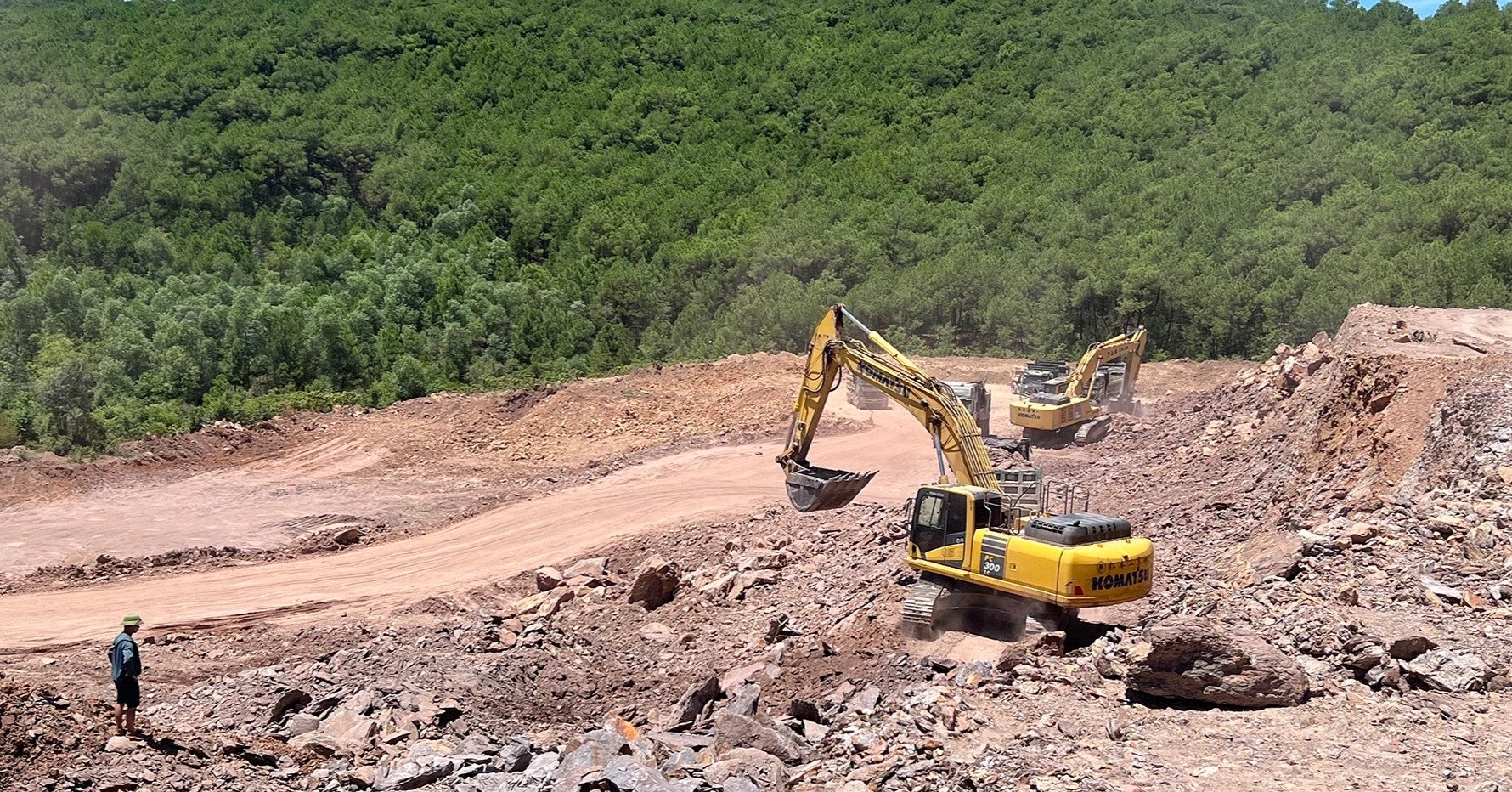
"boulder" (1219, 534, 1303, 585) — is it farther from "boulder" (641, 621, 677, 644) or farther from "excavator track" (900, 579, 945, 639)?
"boulder" (641, 621, 677, 644)

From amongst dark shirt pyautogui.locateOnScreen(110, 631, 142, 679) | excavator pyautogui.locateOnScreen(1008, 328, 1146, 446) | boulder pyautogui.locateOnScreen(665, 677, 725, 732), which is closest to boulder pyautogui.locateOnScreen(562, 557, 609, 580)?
boulder pyautogui.locateOnScreen(665, 677, 725, 732)

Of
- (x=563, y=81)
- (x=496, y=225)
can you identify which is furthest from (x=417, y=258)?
(x=563, y=81)

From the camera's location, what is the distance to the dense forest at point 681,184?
38938 millimetres

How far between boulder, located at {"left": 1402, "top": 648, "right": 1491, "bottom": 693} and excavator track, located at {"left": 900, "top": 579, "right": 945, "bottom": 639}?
17.3 ft

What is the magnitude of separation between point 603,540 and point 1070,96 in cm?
5946

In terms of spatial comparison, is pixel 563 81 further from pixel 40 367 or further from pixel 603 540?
pixel 603 540

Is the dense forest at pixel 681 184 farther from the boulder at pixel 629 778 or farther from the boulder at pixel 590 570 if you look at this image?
the boulder at pixel 629 778

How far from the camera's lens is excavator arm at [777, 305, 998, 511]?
628 inches

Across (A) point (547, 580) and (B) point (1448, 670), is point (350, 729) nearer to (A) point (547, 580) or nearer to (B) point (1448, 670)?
(A) point (547, 580)

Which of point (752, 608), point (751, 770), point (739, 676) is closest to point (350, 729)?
point (739, 676)

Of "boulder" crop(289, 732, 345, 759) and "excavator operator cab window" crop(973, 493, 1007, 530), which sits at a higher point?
"excavator operator cab window" crop(973, 493, 1007, 530)

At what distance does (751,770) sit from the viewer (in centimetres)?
1025

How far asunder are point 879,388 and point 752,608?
3422 millimetres

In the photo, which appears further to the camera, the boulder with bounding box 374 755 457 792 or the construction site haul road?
the boulder with bounding box 374 755 457 792
